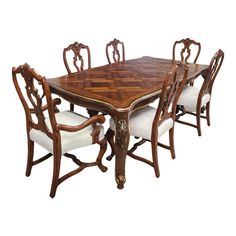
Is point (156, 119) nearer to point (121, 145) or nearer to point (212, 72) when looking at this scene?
point (121, 145)

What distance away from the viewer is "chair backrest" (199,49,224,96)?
275 centimetres

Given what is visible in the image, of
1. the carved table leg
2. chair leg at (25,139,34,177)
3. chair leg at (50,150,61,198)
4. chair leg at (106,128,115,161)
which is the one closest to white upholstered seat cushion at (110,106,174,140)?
chair leg at (106,128,115,161)

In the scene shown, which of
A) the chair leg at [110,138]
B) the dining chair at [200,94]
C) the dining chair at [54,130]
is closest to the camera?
the dining chair at [54,130]

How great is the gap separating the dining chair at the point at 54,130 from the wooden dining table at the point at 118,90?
0.14 m

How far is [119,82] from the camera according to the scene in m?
2.47

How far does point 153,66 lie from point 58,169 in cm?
172

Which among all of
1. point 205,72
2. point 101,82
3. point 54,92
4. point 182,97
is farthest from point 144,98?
point 205,72

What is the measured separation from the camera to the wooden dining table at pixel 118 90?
76.5 inches

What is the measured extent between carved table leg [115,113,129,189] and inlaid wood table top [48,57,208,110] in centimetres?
10


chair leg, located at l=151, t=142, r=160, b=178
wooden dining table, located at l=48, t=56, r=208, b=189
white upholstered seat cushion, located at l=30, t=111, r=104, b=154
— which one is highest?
wooden dining table, located at l=48, t=56, r=208, b=189

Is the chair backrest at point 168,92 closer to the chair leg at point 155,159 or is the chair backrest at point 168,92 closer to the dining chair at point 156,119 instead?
the dining chair at point 156,119

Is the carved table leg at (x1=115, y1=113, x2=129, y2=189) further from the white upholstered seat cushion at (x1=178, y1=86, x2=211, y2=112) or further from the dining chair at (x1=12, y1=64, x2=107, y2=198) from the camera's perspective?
the white upholstered seat cushion at (x1=178, y1=86, x2=211, y2=112)

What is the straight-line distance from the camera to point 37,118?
197cm

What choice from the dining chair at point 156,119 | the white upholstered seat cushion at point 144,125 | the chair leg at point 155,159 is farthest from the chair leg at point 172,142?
the chair leg at point 155,159
